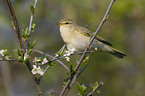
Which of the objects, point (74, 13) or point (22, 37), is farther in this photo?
point (74, 13)

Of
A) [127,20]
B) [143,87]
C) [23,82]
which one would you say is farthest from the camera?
[23,82]

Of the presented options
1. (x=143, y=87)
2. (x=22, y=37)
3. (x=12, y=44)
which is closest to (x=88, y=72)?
(x=143, y=87)

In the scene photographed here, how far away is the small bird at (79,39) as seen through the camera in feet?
10.8

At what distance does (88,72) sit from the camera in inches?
188

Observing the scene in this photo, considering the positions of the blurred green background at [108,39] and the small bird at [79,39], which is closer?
the small bird at [79,39]

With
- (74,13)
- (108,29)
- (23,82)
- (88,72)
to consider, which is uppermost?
(74,13)

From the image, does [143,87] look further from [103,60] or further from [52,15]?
[52,15]

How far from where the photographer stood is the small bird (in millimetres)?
3287

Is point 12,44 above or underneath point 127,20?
underneath

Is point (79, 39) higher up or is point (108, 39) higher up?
point (79, 39)

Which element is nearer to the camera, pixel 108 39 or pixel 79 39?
pixel 79 39

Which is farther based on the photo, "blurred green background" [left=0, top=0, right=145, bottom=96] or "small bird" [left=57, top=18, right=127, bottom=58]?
"blurred green background" [left=0, top=0, right=145, bottom=96]

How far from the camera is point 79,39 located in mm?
3344

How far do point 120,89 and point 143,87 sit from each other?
1.68 ft
